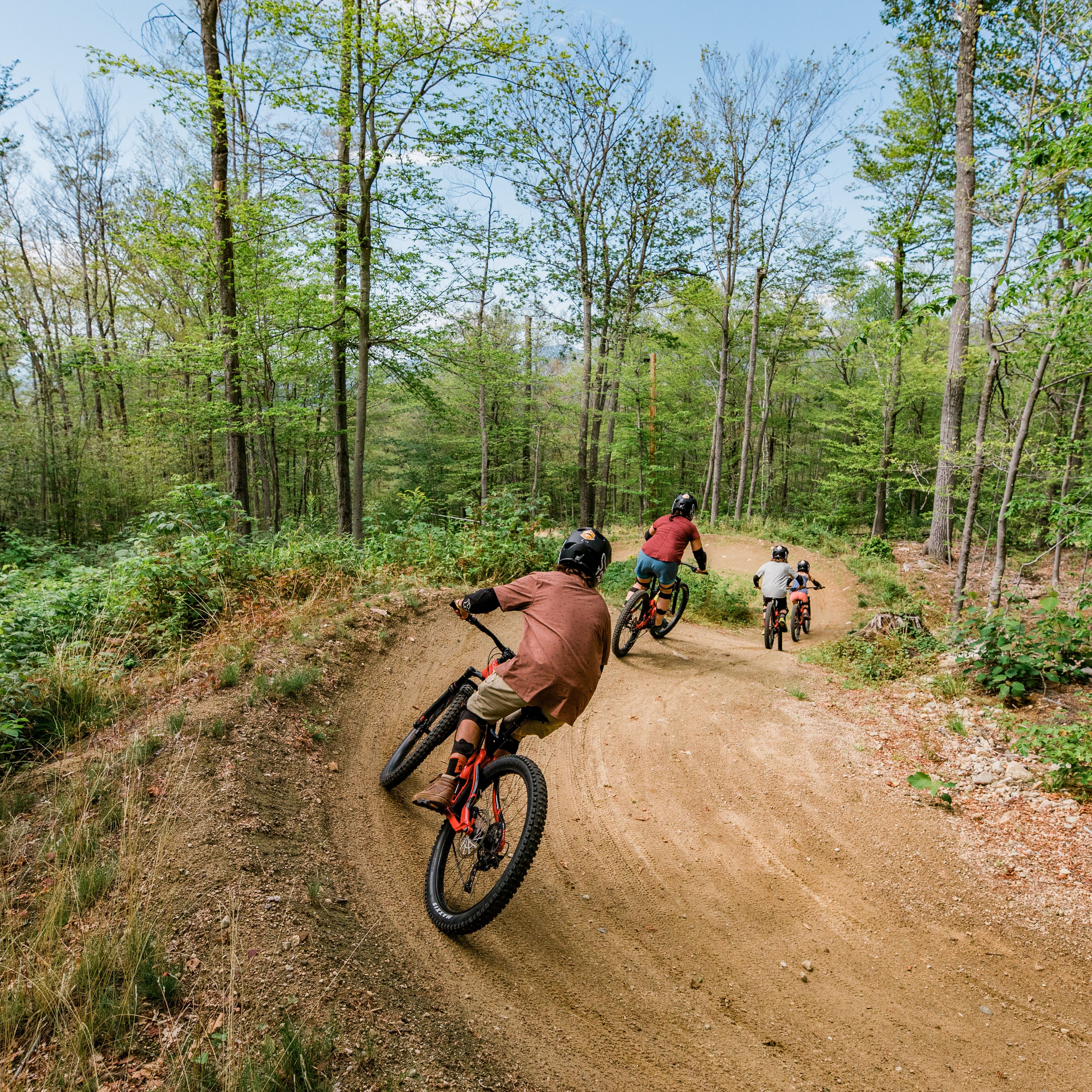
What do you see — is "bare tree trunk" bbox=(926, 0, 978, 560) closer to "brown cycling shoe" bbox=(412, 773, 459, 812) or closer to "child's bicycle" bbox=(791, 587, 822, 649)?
"child's bicycle" bbox=(791, 587, 822, 649)

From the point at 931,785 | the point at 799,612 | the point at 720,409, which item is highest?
the point at 720,409

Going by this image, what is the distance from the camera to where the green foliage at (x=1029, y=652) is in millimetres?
6000

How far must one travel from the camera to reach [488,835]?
3205mm

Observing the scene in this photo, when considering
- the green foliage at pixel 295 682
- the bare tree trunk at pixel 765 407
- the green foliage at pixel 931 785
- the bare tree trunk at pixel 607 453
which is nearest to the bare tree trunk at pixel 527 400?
the bare tree trunk at pixel 607 453

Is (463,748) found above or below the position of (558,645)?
below

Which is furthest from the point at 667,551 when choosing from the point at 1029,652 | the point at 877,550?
the point at 877,550

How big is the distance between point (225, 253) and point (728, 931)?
1314 centimetres

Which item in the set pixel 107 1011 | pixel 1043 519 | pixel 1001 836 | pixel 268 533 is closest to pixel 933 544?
pixel 1043 519

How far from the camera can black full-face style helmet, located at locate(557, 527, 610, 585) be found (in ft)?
12.9

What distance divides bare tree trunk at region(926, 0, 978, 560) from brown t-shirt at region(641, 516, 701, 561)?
259 inches

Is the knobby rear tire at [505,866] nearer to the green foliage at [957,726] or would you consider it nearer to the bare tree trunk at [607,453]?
the green foliage at [957,726]

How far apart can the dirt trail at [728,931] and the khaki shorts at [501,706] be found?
3.67 feet

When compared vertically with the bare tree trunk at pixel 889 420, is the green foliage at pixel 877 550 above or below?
below

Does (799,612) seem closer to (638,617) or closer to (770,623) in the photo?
(770,623)
